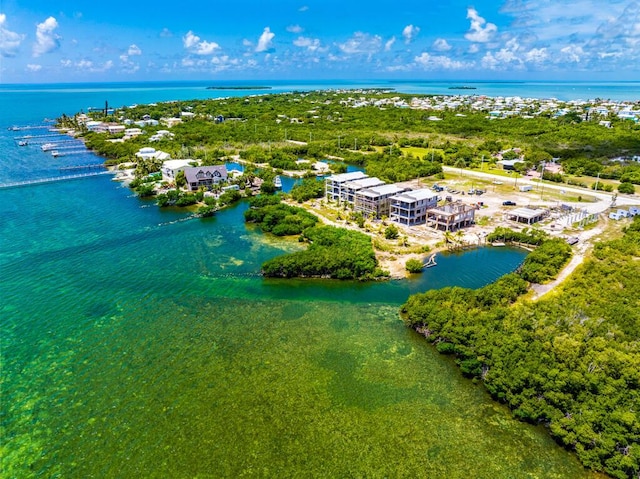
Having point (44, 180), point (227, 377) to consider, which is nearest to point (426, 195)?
point (227, 377)

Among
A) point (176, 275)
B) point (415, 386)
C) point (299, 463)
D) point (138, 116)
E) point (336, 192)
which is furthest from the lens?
point (138, 116)

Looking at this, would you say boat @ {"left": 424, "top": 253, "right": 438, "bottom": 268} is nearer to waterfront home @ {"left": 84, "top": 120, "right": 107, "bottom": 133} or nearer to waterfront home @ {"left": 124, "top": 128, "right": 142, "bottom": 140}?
waterfront home @ {"left": 124, "top": 128, "right": 142, "bottom": 140}

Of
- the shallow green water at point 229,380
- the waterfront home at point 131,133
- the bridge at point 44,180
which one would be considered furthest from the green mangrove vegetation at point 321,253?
the waterfront home at point 131,133

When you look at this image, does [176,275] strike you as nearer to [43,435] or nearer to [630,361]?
[43,435]

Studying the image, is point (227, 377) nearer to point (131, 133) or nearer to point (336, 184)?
point (336, 184)

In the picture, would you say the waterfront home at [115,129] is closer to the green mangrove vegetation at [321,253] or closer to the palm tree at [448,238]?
the green mangrove vegetation at [321,253]

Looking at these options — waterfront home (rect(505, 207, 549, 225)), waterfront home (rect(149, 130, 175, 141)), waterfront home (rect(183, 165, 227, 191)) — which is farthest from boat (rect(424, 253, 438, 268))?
waterfront home (rect(149, 130, 175, 141))

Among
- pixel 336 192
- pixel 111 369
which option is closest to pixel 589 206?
pixel 336 192

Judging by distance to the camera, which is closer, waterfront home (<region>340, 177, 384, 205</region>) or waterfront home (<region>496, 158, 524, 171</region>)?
waterfront home (<region>340, 177, 384, 205</region>)
